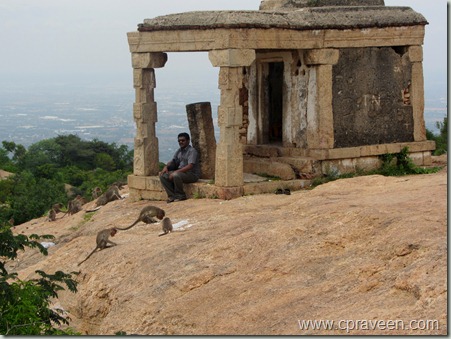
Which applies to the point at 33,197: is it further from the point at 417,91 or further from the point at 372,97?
the point at 417,91

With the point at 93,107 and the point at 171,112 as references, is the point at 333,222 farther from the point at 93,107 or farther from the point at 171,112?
the point at 93,107

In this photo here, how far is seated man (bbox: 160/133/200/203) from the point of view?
1762 centimetres

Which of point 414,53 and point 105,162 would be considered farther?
point 105,162

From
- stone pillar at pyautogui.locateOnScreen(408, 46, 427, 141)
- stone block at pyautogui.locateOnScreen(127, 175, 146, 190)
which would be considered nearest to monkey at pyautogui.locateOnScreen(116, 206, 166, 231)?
stone block at pyautogui.locateOnScreen(127, 175, 146, 190)

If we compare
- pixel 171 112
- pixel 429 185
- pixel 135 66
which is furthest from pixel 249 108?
pixel 171 112

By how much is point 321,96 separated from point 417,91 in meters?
2.04

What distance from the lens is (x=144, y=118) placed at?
18859mm

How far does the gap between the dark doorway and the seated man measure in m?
2.40

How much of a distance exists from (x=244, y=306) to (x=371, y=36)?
7995mm

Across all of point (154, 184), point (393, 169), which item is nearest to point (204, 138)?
point (154, 184)

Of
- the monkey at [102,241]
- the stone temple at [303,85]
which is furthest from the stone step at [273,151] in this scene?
the monkey at [102,241]

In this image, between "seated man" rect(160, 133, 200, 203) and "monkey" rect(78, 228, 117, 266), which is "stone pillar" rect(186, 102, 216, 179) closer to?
"seated man" rect(160, 133, 200, 203)
